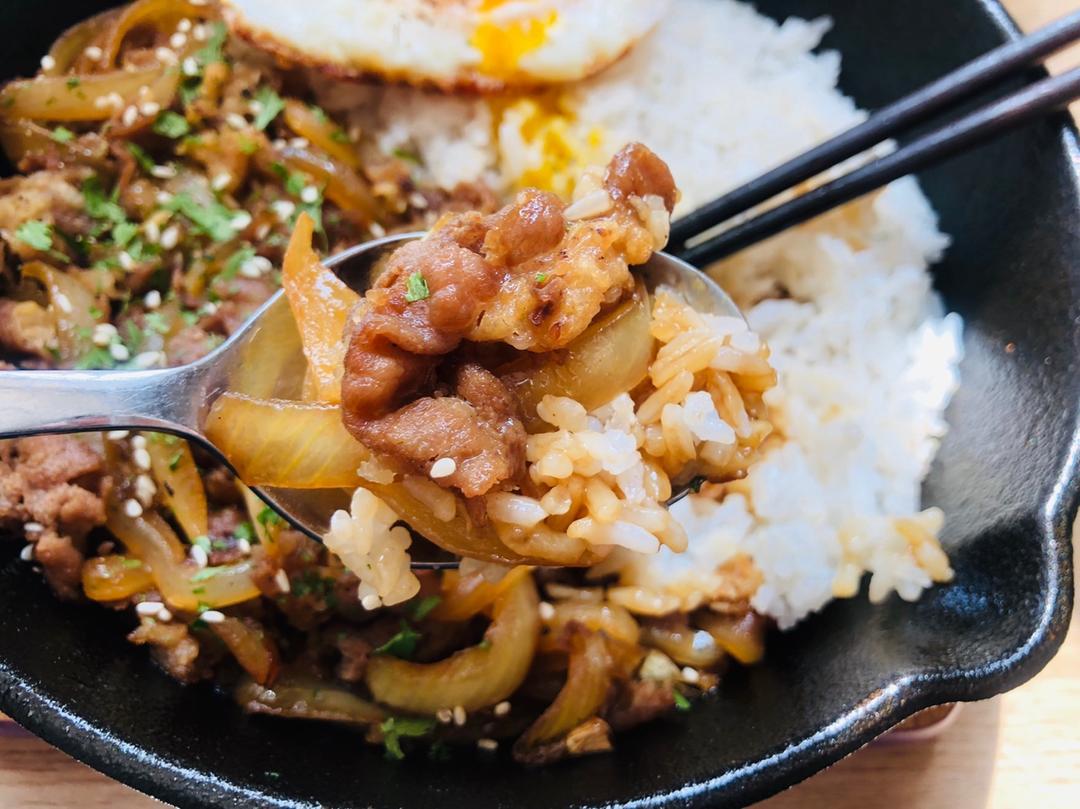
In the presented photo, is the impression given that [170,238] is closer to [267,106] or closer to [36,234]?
[36,234]

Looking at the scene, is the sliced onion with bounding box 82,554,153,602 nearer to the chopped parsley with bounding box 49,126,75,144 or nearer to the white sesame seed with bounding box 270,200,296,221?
the white sesame seed with bounding box 270,200,296,221

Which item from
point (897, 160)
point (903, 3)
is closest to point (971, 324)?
point (897, 160)

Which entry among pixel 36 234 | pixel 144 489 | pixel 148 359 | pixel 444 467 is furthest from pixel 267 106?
pixel 444 467

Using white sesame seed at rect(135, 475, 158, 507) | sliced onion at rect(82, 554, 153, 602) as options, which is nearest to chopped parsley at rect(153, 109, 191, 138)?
white sesame seed at rect(135, 475, 158, 507)

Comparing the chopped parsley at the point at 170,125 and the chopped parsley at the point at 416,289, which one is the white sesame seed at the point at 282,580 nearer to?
the chopped parsley at the point at 416,289

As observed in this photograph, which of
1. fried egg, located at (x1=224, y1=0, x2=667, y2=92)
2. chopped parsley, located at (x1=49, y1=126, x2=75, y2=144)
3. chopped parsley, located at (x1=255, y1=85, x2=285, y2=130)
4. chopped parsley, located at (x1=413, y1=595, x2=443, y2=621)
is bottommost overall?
chopped parsley, located at (x1=413, y1=595, x2=443, y2=621)

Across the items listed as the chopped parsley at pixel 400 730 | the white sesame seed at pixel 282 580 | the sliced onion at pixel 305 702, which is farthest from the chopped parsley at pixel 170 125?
the chopped parsley at pixel 400 730
